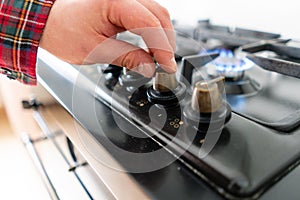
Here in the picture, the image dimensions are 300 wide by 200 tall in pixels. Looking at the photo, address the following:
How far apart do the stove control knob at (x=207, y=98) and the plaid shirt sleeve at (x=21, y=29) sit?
267 mm

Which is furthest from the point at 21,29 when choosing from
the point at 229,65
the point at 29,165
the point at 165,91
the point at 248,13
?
the point at 29,165

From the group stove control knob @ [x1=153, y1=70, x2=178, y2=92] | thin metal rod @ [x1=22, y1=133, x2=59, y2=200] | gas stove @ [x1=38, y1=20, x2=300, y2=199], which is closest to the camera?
gas stove @ [x1=38, y1=20, x2=300, y2=199]

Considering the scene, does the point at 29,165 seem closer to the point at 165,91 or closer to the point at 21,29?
the point at 21,29

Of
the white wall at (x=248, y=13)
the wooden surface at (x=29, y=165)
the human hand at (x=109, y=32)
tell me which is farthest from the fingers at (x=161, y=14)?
the white wall at (x=248, y=13)

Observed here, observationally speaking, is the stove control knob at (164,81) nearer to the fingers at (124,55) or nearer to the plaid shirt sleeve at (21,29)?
the fingers at (124,55)

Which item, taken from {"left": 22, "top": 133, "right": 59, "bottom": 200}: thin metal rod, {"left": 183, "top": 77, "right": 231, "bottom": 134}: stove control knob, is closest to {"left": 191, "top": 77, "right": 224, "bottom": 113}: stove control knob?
{"left": 183, "top": 77, "right": 231, "bottom": 134}: stove control knob

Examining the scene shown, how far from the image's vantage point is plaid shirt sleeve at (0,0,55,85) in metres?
0.40

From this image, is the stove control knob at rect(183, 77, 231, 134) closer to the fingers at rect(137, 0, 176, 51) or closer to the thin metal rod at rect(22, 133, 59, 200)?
the fingers at rect(137, 0, 176, 51)

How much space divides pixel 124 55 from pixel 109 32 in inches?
1.7

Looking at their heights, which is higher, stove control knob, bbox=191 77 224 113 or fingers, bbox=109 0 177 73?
fingers, bbox=109 0 177 73

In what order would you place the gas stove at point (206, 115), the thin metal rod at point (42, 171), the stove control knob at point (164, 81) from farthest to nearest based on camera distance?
the thin metal rod at point (42, 171)
the stove control knob at point (164, 81)
the gas stove at point (206, 115)

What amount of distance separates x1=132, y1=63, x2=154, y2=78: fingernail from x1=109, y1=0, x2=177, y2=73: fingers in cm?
2

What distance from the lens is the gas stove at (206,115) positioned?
25cm

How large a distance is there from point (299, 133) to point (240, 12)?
54cm
